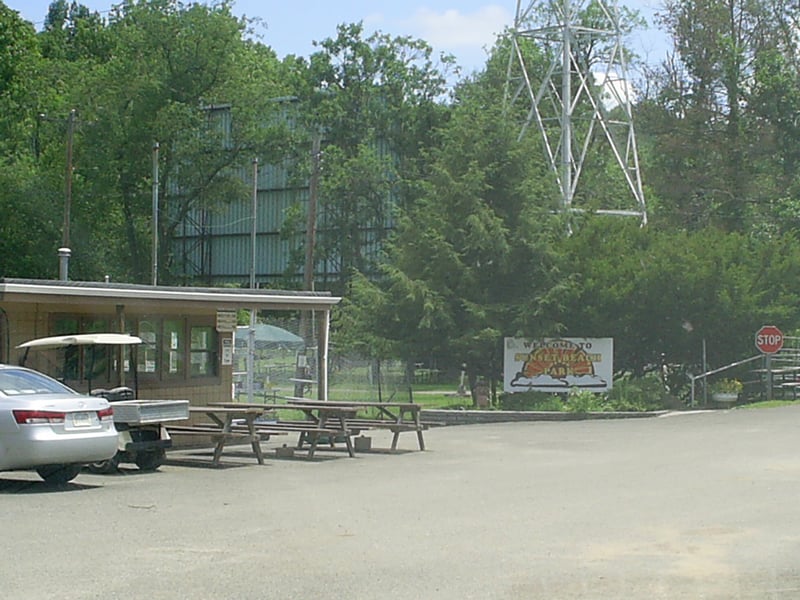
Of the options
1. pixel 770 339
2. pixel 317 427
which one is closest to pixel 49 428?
pixel 317 427

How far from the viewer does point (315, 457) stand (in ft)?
70.2

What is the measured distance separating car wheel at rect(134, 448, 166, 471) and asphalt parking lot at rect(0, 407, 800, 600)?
0.32 metres

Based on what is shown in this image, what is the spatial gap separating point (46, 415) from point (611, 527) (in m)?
7.19

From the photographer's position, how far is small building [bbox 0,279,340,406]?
20.5m

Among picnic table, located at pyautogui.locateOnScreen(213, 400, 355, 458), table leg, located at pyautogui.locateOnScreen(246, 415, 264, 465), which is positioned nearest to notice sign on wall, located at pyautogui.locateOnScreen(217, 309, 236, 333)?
picnic table, located at pyautogui.locateOnScreen(213, 400, 355, 458)

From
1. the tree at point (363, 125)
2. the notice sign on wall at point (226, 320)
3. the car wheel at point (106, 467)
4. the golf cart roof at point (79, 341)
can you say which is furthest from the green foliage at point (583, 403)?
the tree at point (363, 125)

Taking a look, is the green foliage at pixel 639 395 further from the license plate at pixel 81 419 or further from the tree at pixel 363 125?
the tree at pixel 363 125

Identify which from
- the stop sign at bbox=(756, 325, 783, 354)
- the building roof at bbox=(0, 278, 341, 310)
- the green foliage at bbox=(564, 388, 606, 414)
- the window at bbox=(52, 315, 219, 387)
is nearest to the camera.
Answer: the building roof at bbox=(0, 278, 341, 310)

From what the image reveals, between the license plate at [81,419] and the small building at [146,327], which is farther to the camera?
the small building at [146,327]

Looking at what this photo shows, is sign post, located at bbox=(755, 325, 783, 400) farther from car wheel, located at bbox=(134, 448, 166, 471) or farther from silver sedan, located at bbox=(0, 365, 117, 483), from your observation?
silver sedan, located at bbox=(0, 365, 117, 483)

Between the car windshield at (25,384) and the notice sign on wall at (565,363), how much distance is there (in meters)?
17.1

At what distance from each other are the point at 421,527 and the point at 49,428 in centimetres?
542

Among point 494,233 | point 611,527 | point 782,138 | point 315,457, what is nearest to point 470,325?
point 494,233

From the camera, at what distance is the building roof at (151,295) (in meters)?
19.8
